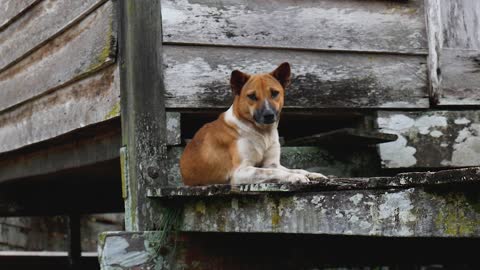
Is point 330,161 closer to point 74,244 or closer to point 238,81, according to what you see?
point 238,81

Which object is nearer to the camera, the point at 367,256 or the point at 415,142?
the point at 367,256

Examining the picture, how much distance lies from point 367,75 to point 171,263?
165 cm

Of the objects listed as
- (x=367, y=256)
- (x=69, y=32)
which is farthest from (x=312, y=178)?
(x=69, y=32)

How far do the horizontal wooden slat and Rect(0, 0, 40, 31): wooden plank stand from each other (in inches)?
110

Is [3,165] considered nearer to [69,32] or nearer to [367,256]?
[69,32]

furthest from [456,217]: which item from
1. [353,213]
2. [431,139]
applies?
[431,139]

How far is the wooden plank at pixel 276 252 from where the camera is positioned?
14.4 ft

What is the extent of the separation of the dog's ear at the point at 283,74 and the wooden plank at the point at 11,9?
2.22 meters

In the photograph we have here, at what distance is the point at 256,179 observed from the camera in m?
4.27

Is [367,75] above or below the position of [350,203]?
above

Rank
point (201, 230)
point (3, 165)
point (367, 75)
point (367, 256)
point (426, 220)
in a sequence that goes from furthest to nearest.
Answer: point (3, 165) → point (367, 75) → point (367, 256) → point (201, 230) → point (426, 220)

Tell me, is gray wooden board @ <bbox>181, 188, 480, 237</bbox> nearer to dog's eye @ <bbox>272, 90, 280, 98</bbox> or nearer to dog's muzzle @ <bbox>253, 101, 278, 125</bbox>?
dog's muzzle @ <bbox>253, 101, 278, 125</bbox>

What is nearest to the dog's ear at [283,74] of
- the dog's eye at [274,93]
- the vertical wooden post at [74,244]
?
the dog's eye at [274,93]

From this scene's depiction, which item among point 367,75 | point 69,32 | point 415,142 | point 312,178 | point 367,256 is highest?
point 69,32
